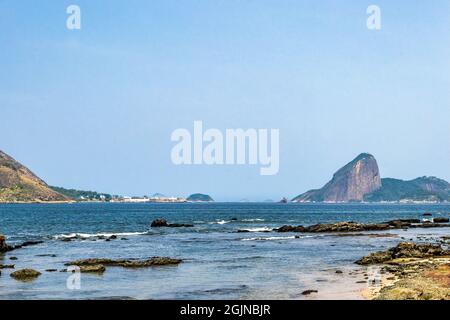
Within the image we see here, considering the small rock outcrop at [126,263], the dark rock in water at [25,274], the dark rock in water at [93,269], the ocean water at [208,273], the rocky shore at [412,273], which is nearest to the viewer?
the rocky shore at [412,273]

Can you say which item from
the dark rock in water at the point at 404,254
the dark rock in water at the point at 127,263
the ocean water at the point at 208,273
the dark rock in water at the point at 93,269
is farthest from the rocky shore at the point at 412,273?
the dark rock in water at the point at 93,269

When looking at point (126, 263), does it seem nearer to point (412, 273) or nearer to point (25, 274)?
point (25, 274)

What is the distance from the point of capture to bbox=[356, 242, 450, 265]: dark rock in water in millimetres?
44625

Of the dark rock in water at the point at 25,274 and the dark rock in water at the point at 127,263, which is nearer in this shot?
the dark rock in water at the point at 25,274

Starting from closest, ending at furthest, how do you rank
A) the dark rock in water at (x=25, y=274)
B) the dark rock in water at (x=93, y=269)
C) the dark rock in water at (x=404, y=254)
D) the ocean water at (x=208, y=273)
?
the ocean water at (x=208, y=273), the dark rock in water at (x=25, y=274), the dark rock in water at (x=93, y=269), the dark rock in water at (x=404, y=254)

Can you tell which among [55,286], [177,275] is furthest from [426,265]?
[55,286]

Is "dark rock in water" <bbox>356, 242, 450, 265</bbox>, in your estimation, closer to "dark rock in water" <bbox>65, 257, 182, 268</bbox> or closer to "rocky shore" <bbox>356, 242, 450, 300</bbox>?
"rocky shore" <bbox>356, 242, 450, 300</bbox>

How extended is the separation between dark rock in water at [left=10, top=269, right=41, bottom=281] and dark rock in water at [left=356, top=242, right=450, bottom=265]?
26017mm

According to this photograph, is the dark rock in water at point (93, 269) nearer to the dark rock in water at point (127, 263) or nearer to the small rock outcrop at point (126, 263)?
the small rock outcrop at point (126, 263)

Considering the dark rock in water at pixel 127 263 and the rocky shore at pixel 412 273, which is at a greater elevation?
the rocky shore at pixel 412 273

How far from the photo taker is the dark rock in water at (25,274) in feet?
123

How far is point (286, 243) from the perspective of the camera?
66.6 meters
